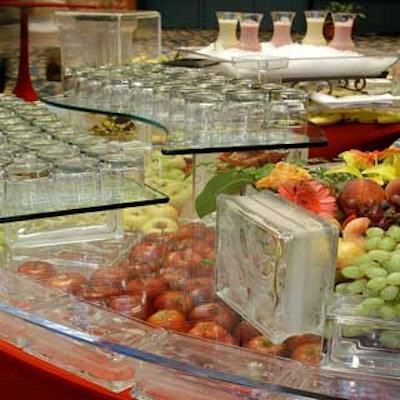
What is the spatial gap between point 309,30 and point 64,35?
3.61ft

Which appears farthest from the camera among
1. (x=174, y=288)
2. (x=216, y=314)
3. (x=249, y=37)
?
(x=249, y=37)

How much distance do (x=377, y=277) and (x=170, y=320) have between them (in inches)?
14.0

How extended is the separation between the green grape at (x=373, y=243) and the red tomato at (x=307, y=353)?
Answer: 16cm

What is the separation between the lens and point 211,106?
1.88 m

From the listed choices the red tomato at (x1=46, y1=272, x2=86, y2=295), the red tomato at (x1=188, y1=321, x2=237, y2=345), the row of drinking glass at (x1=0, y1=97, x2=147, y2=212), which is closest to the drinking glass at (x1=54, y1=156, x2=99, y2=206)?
the row of drinking glass at (x1=0, y1=97, x2=147, y2=212)

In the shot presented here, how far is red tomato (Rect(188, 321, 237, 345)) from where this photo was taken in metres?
1.19

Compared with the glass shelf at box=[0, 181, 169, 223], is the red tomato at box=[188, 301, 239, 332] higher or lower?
lower

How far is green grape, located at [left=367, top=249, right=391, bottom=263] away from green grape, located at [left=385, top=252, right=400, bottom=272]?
1 centimetres

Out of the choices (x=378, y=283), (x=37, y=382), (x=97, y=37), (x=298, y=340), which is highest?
(x=97, y=37)

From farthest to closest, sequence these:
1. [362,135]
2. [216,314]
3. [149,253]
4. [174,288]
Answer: [362,135] < [149,253] < [174,288] < [216,314]

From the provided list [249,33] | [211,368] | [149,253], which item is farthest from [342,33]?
[211,368]

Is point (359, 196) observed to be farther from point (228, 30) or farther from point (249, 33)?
point (228, 30)

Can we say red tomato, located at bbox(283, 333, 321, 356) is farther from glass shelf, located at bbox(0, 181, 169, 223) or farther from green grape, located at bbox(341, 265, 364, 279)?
glass shelf, located at bbox(0, 181, 169, 223)

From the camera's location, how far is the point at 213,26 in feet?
33.1
